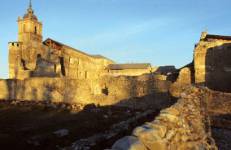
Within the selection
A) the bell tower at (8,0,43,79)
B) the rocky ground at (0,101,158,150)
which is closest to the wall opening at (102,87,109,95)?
the rocky ground at (0,101,158,150)

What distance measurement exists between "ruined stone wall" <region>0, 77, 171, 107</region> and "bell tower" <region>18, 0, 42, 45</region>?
26564mm

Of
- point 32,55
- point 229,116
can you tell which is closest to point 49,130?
point 229,116

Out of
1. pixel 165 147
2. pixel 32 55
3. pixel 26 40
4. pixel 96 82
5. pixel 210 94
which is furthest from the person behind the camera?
pixel 26 40

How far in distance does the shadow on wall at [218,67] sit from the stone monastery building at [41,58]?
23.4 metres

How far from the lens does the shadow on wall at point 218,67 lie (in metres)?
33.2

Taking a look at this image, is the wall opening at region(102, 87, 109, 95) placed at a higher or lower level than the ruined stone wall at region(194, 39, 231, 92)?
lower

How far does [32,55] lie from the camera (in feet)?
184

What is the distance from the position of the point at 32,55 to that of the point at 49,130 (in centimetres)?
4350

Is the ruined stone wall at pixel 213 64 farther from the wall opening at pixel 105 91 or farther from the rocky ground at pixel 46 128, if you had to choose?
the rocky ground at pixel 46 128

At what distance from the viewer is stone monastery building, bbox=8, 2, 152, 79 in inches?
2020

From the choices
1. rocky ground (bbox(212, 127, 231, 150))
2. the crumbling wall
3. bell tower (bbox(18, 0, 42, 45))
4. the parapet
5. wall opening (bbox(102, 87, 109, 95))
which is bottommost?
rocky ground (bbox(212, 127, 231, 150))

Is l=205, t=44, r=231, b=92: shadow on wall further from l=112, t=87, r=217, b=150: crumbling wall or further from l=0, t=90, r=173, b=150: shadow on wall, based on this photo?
l=112, t=87, r=217, b=150: crumbling wall

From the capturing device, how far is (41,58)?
172 ft

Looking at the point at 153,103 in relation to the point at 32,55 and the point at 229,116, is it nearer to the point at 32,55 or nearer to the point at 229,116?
the point at 229,116
